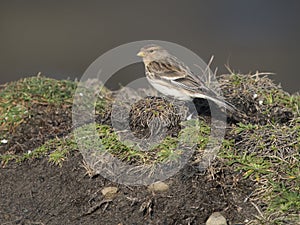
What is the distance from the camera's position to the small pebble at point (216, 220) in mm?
5297

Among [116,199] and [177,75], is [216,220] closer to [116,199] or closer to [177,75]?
[116,199]

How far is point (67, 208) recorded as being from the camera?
228 inches

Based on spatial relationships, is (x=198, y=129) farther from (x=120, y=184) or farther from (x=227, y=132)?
(x=120, y=184)

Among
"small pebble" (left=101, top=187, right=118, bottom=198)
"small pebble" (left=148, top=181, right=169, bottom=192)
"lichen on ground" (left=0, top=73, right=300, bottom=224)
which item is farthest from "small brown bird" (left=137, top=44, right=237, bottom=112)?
"small pebble" (left=101, top=187, right=118, bottom=198)

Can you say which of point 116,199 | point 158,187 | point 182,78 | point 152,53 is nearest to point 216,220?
point 158,187

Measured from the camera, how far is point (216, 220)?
209 inches

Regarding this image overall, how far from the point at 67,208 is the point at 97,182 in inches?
14.7

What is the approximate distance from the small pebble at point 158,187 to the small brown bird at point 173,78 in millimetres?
1243

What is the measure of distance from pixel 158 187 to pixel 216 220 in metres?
0.65

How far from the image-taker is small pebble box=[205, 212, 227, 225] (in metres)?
5.30

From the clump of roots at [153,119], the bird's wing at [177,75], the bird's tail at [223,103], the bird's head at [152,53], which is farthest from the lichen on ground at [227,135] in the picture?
the bird's head at [152,53]

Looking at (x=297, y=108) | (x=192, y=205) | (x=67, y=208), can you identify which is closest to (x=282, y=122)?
(x=297, y=108)

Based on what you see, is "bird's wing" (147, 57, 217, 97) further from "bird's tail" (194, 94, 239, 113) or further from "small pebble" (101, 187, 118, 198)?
"small pebble" (101, 187, 118, 198)

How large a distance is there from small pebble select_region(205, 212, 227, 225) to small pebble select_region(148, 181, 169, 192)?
53 centimetres
